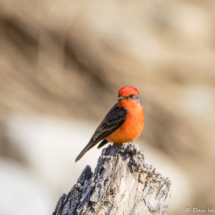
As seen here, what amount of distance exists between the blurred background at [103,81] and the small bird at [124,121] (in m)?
4.84

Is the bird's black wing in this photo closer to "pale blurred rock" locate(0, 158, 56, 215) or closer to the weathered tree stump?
the weathered tree stump

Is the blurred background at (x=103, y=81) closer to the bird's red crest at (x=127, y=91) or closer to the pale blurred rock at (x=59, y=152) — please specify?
the pale blurred rock at (x=59, y=152)

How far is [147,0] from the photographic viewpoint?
1366 centimetres

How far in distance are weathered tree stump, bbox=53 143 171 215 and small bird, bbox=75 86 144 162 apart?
5.75 ft

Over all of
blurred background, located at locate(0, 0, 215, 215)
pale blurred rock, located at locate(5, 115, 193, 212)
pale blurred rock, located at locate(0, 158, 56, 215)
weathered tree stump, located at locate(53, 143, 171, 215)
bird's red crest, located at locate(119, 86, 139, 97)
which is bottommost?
weathered tree stump, located at locate(53, 143, 171, 215)

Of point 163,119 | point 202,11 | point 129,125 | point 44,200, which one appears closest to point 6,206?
point 44,200

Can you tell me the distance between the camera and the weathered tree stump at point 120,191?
13.5 ft

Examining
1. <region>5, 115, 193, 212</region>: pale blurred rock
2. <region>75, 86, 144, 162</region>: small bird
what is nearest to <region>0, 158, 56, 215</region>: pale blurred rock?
<region>5, 115, 193, 212</region>: pale blurred rock

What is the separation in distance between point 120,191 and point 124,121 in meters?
2.31

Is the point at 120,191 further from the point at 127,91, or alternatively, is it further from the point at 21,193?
the point at 21,193

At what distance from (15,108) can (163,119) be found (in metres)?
5.34

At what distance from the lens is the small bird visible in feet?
20.6

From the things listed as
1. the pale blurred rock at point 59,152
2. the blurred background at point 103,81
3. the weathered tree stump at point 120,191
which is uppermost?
the blurred background at point 103,81

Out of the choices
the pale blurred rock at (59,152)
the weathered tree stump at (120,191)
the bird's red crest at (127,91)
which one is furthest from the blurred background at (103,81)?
the weathered tree stump at (120,191)
